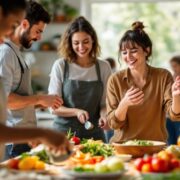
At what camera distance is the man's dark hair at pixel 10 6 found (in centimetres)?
191

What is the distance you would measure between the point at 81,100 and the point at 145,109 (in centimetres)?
55

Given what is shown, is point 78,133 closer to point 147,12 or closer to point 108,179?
point 108,179

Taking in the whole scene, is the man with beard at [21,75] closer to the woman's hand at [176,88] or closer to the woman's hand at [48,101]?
the woman's hand at [48,101]

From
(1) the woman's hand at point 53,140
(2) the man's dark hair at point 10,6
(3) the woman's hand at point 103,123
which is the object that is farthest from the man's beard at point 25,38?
(1) the woman's hand at point 53,140

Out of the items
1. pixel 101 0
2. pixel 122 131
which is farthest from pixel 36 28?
pixel 101 0

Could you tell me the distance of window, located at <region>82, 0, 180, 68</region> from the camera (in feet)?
19.5

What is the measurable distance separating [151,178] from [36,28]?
1.40 meters

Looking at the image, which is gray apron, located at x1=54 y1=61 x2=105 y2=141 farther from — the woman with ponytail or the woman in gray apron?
the woman with ponytail

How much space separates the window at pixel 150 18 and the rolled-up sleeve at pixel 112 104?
3.01 metres

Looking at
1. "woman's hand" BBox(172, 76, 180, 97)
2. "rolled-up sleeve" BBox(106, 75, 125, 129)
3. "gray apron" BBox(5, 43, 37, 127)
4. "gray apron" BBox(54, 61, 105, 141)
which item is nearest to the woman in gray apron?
"gray apron" BBox(54, 61, 105, 141)

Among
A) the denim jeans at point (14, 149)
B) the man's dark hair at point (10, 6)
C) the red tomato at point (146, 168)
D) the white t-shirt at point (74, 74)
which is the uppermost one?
the man's dark hair at point (10, 6)

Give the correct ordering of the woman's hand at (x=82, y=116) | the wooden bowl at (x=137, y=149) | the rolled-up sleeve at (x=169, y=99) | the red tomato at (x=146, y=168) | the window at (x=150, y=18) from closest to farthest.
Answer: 1. the red tomato at (x=146, y=168)
2. the wooden bowl at (x=137, y=149)
3. the rolled-up sleeve at (x=169, y=99)
4. the woman's hand at (x=82, y=116)
5. the window at (x=150, y=18)

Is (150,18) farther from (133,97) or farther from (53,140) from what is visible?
(53,140)

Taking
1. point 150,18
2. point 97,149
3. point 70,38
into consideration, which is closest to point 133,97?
point 97,149
